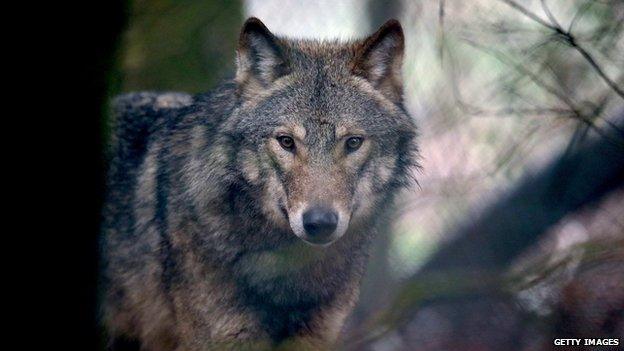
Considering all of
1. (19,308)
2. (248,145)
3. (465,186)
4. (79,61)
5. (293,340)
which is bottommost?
(19,308)

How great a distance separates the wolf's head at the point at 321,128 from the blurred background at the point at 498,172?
1.67 ft

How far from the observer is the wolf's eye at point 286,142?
3588 millimetres

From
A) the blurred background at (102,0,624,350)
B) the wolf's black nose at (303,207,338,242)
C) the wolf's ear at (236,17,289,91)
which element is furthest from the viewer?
the wolf's ear at (236,17,289,91)

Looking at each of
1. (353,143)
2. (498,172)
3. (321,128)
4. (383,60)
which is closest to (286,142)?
(321,128)

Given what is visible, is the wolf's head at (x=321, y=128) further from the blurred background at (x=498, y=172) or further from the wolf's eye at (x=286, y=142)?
the blurred background at (x=498, y=172)

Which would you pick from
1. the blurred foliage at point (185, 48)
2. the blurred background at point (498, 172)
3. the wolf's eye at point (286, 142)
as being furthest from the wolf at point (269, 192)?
the blurred foliage at point (185, 48)

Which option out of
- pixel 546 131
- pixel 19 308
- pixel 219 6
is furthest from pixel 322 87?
pixel 219 6

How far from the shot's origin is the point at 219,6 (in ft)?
21.9

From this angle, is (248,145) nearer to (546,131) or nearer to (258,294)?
(258,294)

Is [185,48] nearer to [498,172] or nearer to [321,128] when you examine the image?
[498,172]

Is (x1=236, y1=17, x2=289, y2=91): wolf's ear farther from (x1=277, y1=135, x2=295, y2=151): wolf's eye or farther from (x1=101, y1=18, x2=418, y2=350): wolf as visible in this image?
(x1=277, y1=135, x2=295, y2=151): wolf's eye

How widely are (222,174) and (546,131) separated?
1.80 m

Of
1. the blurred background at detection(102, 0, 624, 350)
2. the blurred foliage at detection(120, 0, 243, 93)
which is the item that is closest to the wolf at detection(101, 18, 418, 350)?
the blurred background at detection(102, 0, 624, 350)

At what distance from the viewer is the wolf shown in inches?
143
